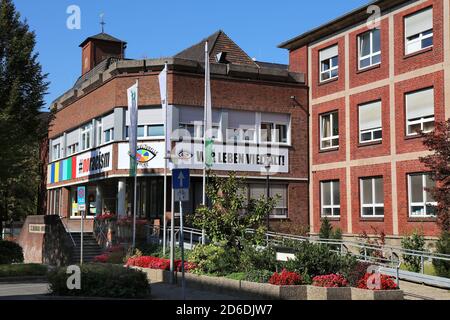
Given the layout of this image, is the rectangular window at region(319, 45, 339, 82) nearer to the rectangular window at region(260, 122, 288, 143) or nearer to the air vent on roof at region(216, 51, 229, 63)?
the rectangular window at region(260, 122, 288, 143)

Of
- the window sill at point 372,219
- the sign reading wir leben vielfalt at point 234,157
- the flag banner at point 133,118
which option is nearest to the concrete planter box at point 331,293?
the window sill at point 372,219

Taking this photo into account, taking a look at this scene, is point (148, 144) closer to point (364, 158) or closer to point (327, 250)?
point (364, 158)

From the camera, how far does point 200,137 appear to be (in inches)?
1157

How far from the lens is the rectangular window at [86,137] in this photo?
3446cm

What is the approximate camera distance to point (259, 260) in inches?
648

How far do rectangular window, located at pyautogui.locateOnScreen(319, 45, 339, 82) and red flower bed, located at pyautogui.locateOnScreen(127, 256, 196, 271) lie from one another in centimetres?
1461

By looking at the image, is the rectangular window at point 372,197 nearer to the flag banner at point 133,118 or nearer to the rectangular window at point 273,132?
the rectangular window at point 273,132

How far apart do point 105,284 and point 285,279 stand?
4.30m

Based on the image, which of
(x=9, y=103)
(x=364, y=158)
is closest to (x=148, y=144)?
(x=9, y=103)

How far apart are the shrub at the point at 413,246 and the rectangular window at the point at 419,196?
1315 mm

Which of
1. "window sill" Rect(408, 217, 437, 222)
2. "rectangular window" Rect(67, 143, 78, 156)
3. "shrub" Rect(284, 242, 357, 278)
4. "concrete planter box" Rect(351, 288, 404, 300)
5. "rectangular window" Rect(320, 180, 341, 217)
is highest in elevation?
"rectangular window" Rect(67, 143, 78, 156)

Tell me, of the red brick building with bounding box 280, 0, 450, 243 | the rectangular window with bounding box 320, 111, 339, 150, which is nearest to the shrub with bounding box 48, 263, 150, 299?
the red brick building with bounding box 280, 0, 450, 243

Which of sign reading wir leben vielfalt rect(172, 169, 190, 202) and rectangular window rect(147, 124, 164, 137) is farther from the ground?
rectangular window rect(147, 124, 164, 137)

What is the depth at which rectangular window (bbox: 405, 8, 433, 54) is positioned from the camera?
25.4m
